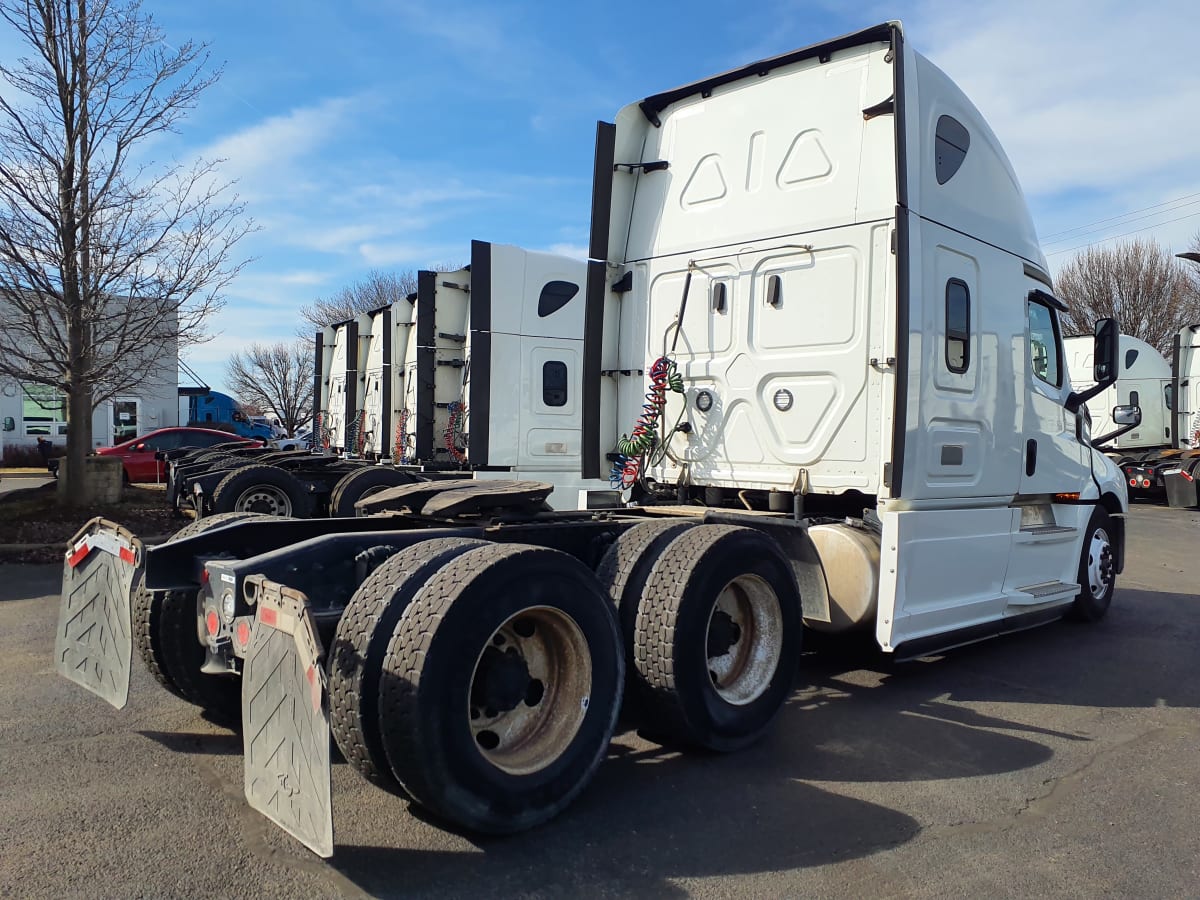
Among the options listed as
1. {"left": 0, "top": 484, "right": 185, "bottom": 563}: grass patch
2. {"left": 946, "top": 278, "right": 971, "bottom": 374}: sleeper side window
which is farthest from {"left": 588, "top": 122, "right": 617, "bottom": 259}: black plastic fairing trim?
{"left": 0, "top": 484, "right": 185, "bottom": 563}: grass patch

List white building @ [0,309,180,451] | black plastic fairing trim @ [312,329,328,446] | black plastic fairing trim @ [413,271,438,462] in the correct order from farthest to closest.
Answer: white building @ [0,309,180,451] < black plastic fairing trim @ [312,329,328,446] < black plastic fairing trim @ [413,271,438,462]

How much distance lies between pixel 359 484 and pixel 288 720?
874 centimetres

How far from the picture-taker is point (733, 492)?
6453 mm

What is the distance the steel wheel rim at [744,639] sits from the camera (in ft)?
15.0

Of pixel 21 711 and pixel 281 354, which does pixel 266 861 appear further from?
pixel 281 354

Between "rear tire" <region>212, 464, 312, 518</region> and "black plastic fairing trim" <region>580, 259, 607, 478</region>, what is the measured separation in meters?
6.13

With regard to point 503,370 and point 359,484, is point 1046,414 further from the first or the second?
point 359,484

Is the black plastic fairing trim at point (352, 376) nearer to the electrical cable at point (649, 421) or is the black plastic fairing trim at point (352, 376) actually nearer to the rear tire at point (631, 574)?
the electrical cable at point (649, 421)

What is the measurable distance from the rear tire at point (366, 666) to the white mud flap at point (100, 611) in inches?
42.7

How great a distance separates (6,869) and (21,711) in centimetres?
198

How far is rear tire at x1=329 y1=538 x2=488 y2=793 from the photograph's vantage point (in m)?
3.16

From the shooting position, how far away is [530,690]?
3.75 meters

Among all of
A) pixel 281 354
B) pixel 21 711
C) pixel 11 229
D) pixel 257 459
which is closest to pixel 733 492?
pixel 21 711

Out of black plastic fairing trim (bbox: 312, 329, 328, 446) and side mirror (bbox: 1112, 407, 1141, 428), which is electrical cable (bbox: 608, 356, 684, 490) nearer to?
side mirror (bbox: 1112, 407, 1141, 428)
